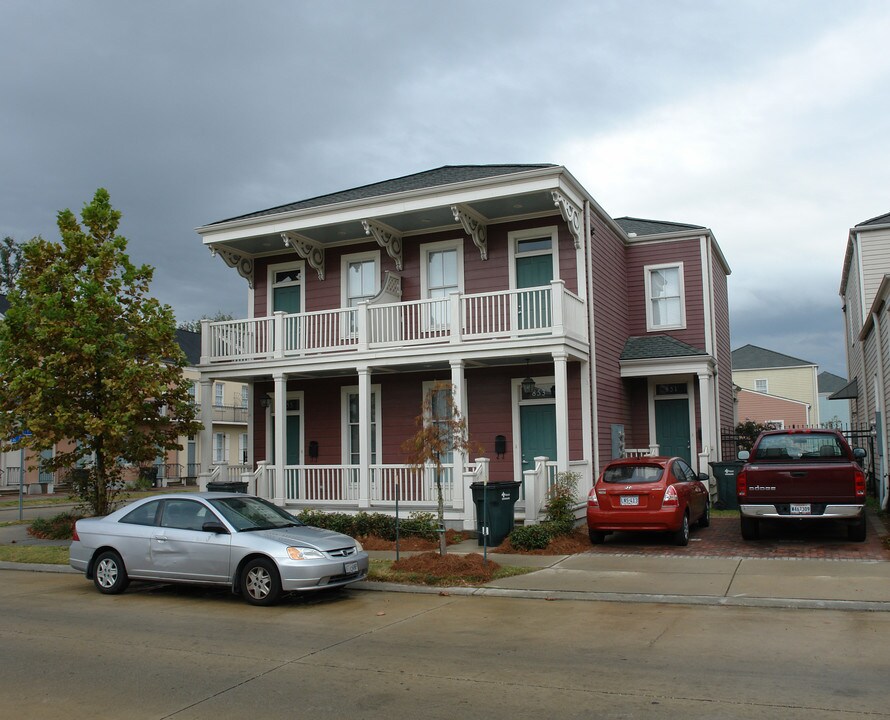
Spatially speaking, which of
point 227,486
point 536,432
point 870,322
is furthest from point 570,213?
point 227,486

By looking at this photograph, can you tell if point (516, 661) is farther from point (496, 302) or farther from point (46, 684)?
point (496, 302)

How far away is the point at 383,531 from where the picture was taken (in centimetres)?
1568

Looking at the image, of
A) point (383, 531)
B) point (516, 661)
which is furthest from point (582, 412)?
point (516, 661)

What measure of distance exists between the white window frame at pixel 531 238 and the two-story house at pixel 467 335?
4 cm

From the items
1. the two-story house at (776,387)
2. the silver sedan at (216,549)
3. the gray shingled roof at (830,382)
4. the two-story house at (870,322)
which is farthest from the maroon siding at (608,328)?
the gray shingled roof at (830,382)

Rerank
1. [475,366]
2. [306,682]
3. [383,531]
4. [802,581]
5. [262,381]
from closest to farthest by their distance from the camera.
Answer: [306,682] < [802,581] < [383,531] < [475,366] < [262,381]

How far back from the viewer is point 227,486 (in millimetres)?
17094

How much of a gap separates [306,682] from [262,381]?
1417 cm

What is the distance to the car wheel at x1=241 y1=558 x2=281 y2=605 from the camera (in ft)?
32.2

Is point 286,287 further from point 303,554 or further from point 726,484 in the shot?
point 303,554

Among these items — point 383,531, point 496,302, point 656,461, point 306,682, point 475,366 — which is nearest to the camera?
point 306,682

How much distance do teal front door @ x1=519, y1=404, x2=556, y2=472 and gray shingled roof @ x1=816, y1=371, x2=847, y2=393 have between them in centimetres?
5143

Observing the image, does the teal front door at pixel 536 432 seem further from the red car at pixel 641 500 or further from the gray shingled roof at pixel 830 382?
the gray shingled roof at pixel 830 382

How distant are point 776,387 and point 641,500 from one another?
134 feet
